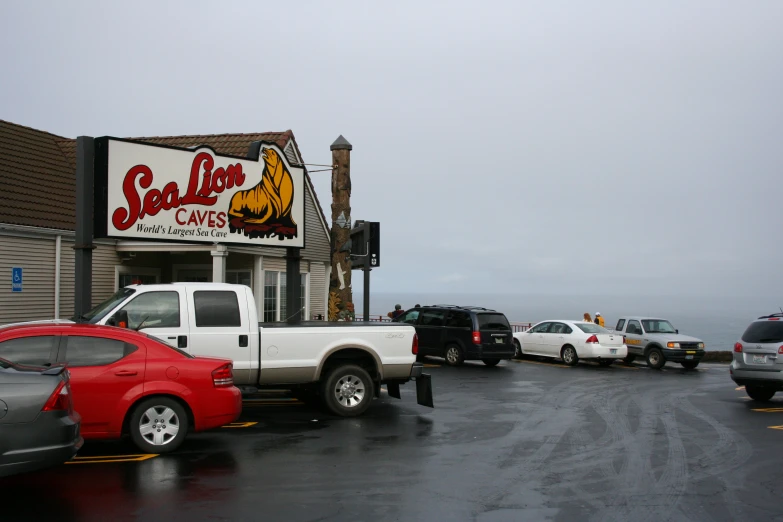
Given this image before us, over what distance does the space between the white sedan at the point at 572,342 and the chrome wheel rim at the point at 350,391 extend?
40.8ft

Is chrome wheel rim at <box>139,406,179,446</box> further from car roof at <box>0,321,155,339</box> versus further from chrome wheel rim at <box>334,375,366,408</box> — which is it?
chrome wheel rim at <box>334,375,366,408</box>

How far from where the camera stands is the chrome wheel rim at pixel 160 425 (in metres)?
9.23

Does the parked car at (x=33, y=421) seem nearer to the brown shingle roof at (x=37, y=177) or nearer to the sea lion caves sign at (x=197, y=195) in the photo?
the sea lion caves sign at (x=197, y=195)

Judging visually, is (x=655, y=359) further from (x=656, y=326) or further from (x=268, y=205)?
(x=268, y=205)

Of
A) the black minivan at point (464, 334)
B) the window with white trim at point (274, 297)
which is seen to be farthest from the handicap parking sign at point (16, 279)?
the black minivan at point (464, 334)

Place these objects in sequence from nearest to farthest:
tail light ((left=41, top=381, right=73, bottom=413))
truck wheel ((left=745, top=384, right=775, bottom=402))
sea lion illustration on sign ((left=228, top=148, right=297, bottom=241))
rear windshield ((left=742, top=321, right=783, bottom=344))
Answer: tail light ((left=41, top=381, right=73, bottom=413)) → rear windshield ((left=742, top=321, right=783, bottom=344)) → truck wheel ((left=745, top=384, right=775, bottom=402)) → sea lion illustration on sign ((left=228, top=148, right=297, bottom=241))

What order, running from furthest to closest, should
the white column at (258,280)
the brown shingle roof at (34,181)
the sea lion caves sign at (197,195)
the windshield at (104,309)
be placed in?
1. the white column at (258,280)
2. the brown shingle roof at (34,181)
3. the sea lion caves sign at (197,195)
4. the windshield at (104,309)

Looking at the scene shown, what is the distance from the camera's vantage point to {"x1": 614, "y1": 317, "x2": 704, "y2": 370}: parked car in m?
24.0

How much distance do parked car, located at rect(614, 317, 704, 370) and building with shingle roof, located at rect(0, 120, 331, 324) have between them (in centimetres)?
1090

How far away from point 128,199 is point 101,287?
573 cm

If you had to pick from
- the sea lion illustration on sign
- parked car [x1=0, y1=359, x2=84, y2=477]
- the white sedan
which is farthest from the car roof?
the white sedan

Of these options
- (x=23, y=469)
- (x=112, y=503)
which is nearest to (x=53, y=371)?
(x=23, y=469)

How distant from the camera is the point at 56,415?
698 cm

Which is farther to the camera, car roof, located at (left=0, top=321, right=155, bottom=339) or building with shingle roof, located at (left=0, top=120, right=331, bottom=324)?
building with shingle roof, located at (left=0, top=120, right=331, bottom=324)
